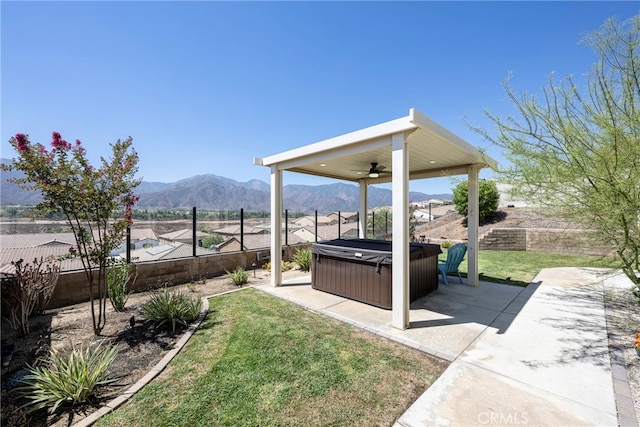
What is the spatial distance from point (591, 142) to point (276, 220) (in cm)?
563

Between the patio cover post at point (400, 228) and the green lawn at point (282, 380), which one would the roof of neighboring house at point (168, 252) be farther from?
the patio cover post at point (400, 228)

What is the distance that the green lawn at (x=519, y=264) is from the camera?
23.3 feet

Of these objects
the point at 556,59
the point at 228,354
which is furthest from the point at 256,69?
the point at 228,354

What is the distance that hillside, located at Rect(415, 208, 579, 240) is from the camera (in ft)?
43.7

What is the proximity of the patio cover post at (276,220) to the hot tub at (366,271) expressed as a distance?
0.93 metres

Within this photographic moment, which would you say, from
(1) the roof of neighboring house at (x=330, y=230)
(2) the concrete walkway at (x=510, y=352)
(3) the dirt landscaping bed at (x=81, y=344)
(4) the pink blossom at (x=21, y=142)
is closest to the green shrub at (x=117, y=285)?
(3) the dirt landscaping bed at (x=81, y=344)

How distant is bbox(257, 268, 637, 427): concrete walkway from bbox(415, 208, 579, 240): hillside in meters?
8.58

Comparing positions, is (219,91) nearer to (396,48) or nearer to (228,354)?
(396,48)

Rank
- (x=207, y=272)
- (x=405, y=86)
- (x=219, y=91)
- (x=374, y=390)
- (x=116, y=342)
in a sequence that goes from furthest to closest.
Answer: (x=405, y=86) < (x=219, y=91) < (x=207, y=272) < (x=116, y=342) < (x=374, y=390)

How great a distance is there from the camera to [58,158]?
130 inches

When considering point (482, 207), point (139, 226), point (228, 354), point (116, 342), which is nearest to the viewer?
point (228, 354)

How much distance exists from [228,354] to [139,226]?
4.81 metres

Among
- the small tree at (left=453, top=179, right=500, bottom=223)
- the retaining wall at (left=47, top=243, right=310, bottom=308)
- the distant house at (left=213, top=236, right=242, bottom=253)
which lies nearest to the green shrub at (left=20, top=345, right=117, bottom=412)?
the retaining wall at (left=47, top=243, right=310, bottom=308)

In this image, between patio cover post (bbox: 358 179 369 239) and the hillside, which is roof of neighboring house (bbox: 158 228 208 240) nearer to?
patio cover post (bbox: 358 179 369 239)
